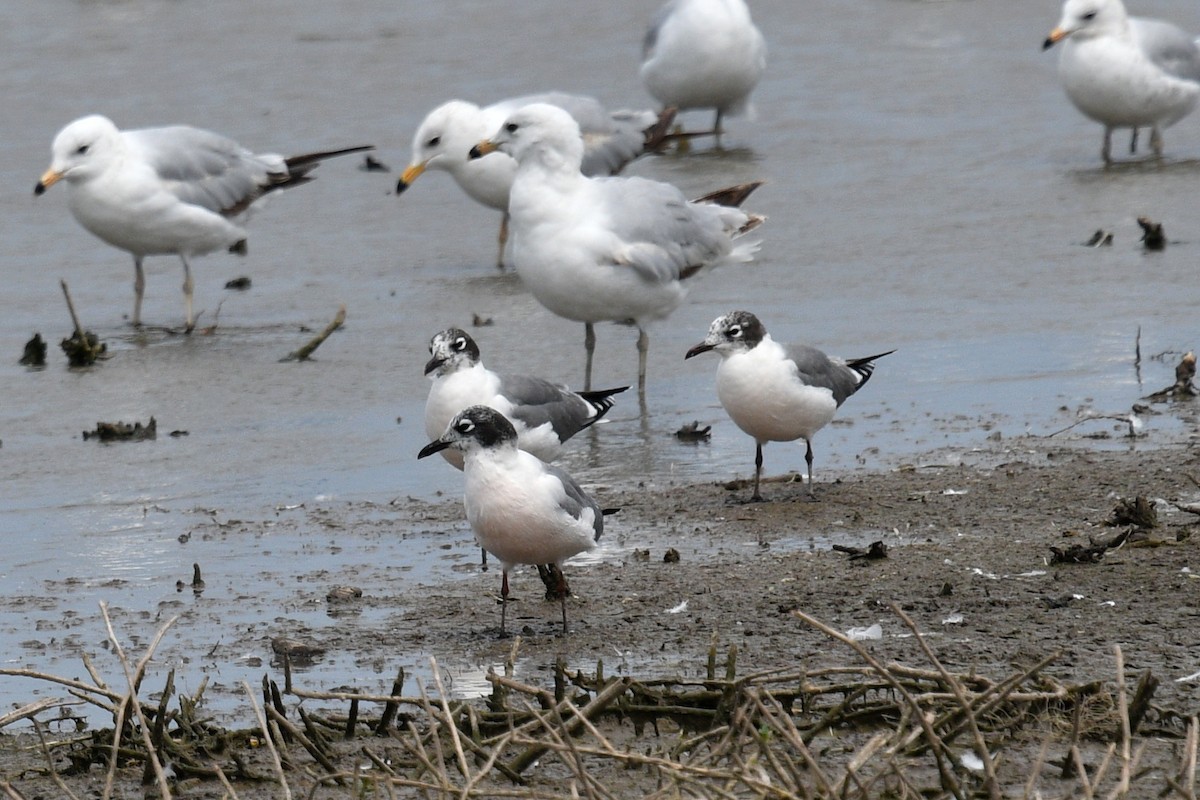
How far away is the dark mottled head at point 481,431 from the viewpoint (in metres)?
5.73

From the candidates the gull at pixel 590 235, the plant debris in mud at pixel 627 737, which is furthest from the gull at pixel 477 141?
the plant debris in mud at pixel 627 737

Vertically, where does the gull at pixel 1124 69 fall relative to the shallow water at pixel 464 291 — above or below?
above

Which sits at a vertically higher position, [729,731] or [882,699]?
[729,731]

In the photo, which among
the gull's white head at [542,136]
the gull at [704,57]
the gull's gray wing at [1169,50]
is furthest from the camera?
the gull at [704,57]

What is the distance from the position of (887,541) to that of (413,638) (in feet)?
6.04

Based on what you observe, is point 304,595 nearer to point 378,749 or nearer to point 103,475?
point 378,749

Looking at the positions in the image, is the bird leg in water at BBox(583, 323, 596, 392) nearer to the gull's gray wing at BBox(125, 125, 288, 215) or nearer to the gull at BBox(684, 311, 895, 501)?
the gull at BBox(684, 311, 895, 501)

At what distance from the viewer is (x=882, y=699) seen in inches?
187

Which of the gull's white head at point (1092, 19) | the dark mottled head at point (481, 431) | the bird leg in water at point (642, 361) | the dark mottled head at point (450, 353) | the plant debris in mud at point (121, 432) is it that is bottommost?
the plant debris in mud at point (121, 432)

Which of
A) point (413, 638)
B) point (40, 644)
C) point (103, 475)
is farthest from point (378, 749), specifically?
point (103, 475)

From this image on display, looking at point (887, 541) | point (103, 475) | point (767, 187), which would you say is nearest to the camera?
point (887, 541)

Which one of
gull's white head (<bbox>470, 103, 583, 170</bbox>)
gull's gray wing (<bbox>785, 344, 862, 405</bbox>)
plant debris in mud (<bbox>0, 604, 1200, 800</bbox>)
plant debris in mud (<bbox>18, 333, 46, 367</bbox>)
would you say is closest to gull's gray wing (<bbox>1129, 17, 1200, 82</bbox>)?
gull's white head (<bbox>470, 103, 583, 170</bbox>)

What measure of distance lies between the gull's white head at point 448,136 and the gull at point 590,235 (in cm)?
258

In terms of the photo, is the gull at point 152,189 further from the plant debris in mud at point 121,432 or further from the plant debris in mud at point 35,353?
the plant debris in mud at point 121,432
